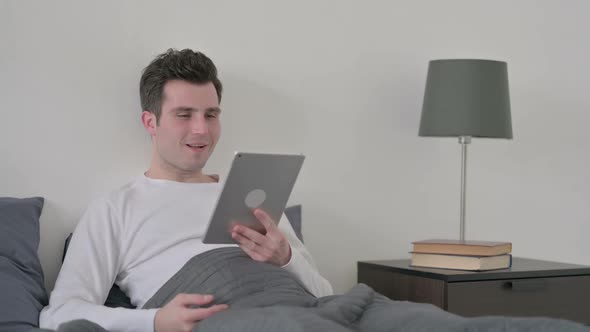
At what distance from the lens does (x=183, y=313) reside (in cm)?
181

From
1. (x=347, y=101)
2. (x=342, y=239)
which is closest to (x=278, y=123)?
(x=347, y=101)

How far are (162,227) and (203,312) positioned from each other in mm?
503

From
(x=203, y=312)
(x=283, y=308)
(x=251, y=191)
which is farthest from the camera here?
(x=251, y=191)

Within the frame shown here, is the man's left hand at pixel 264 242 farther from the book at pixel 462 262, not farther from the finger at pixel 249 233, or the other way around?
the book at pixel 462 262

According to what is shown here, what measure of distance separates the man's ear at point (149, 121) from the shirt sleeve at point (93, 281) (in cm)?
29

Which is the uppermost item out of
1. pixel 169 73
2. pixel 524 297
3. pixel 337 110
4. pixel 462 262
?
pixel 169 73

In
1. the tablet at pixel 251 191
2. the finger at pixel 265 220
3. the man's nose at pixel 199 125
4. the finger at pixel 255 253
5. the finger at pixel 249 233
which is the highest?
the man's nose at pixel 199 125

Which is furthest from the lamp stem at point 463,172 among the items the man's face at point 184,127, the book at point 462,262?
the man's face at point 184,127

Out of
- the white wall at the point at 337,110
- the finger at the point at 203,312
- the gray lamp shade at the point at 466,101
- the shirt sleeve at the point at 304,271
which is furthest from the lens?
the gray lamp shade at the point at 466,101

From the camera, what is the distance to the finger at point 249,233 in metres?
2.03

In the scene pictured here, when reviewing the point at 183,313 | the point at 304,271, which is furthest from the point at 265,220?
the point at 183,313

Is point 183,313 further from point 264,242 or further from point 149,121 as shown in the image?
point 149,121

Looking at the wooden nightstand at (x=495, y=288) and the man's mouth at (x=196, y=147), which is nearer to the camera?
the man's mouth at (x=196, y=147)

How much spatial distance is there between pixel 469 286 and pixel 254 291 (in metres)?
0.90
